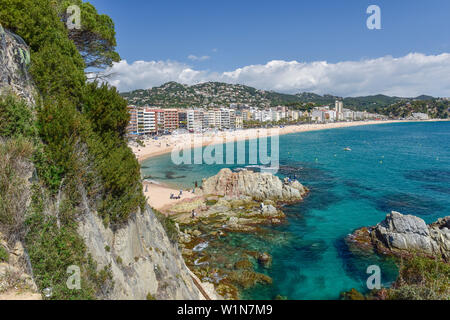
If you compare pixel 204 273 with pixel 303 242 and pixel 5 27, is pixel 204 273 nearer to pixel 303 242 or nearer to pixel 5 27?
pixel 303 242

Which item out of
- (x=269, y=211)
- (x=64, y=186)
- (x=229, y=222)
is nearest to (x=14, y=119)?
(x=64, y=186)

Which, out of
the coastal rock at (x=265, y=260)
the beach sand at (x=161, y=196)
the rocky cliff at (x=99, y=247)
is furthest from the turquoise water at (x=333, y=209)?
the rocky cliff at (x=99, y=247)

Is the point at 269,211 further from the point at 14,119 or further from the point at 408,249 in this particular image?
the point at 14,119

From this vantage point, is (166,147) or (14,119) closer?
(14,119)

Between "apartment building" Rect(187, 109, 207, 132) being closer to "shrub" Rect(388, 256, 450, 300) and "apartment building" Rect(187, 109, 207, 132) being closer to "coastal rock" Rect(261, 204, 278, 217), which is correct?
"coastal rock" Rect(261, 204, 278, 217)

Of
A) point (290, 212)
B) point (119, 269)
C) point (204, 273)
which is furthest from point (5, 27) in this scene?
point (290, 212)
